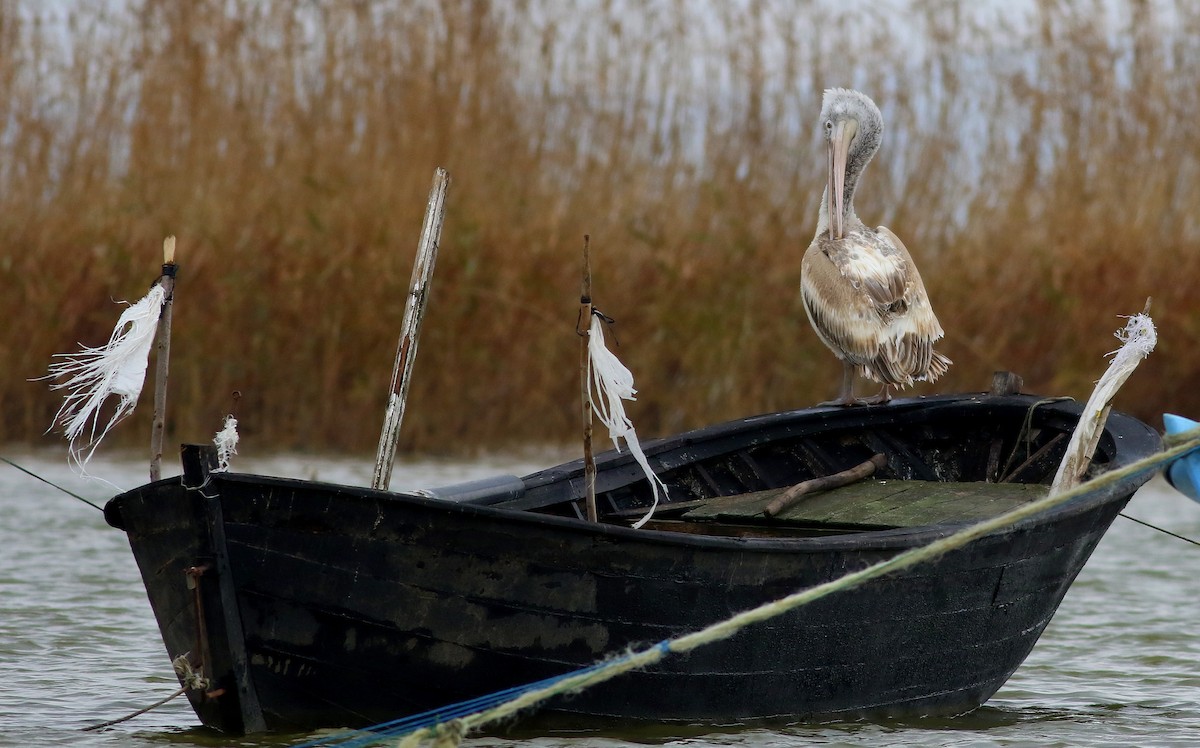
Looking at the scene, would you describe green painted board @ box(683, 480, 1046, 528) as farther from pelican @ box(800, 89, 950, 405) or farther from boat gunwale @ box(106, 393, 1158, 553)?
pelican @ box(800, 89, 950, 405)

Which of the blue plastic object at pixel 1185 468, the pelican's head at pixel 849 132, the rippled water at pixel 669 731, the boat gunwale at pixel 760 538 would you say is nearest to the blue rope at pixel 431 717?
the rippled water at pixel 669 731

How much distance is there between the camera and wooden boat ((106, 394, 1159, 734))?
404 centimetres

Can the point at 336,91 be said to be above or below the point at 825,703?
above

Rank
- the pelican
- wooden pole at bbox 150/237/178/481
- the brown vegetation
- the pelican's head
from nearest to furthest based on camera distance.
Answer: wooden pole at bbox 150/237/178/481 < the pelican < the pelican's head < the brown vegetation

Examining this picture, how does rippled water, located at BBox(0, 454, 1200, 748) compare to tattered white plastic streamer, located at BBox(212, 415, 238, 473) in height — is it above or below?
below

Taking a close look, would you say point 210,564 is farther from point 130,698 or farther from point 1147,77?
point 1147,77

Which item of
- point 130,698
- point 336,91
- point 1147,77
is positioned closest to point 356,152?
point 336,91

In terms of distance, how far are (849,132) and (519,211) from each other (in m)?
3.35

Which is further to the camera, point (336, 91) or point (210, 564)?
point (336, 91)

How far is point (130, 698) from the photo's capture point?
510cm

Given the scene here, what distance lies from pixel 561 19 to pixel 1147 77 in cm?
353

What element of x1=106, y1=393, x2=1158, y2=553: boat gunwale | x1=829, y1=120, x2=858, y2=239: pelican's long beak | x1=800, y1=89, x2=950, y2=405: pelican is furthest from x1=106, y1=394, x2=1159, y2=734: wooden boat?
x1=829, y1=120, x2=858, y2=239: pelican's long beak

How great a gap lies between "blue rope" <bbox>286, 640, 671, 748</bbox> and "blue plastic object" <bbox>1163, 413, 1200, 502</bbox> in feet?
4.93

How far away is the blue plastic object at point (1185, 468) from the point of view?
14.7ft
